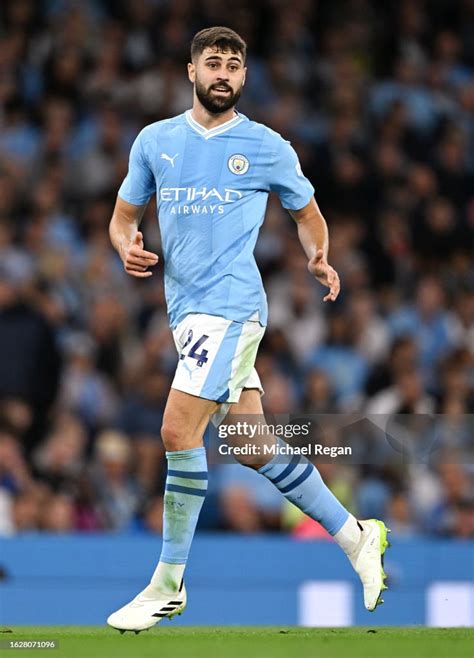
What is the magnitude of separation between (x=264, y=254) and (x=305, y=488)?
21.6 ft

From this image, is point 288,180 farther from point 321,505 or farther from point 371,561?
point 371,561

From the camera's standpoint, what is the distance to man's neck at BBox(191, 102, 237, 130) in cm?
685

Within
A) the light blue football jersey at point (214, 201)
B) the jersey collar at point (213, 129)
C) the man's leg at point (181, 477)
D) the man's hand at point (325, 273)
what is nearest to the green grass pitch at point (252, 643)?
the man's leg at point (181, 477)

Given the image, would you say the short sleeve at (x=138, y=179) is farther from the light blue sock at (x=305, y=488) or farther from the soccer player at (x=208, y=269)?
the light blue sock at (x=305, y=488)

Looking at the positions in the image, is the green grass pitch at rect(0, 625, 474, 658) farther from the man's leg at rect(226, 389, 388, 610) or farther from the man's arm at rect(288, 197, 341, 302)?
the man's arm at rect(288, 197, 341, 302)

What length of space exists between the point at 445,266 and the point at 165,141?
7.27m

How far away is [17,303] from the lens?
12227 mm

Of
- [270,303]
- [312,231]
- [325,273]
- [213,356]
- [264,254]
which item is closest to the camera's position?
[213,356]

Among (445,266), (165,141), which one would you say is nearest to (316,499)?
(165,141)

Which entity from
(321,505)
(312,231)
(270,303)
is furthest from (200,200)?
(270,303)

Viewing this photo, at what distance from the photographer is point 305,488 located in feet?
22.8

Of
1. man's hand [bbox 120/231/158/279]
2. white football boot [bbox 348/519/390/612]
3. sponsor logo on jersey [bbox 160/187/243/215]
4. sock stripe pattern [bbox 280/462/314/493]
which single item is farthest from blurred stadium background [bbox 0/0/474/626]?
man's hand [bbox 120/231/158/279]

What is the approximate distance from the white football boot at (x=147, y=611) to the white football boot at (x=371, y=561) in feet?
2.85

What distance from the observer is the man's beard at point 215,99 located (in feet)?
22.2
